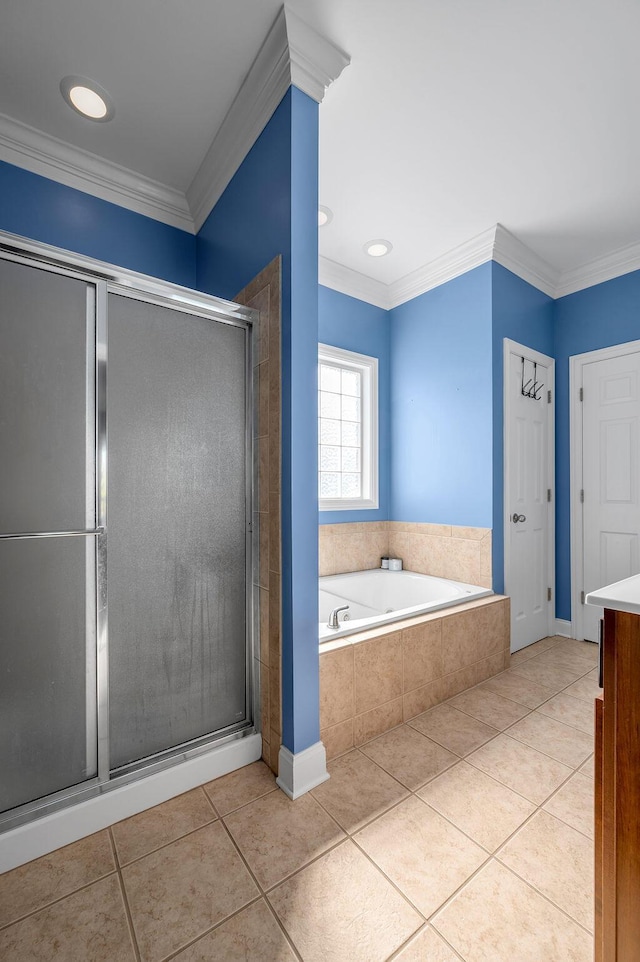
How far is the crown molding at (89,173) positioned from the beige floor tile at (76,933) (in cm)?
282

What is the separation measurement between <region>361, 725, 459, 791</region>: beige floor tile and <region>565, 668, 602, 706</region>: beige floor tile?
96cm

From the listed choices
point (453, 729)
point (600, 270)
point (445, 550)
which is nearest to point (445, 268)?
point (600, 270)

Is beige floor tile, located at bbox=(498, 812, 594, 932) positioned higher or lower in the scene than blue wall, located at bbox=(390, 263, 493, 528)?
lower

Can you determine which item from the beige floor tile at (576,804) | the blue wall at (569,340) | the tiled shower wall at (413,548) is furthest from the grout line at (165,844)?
the blue wall at (569,340)

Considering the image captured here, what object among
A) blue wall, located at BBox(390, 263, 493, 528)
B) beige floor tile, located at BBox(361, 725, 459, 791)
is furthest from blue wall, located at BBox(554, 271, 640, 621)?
beige floor tile, located at BBox(361, 725, 459, 791)

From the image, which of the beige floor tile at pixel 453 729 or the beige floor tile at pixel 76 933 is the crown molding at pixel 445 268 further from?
the beige floor tile at pixel 76 933

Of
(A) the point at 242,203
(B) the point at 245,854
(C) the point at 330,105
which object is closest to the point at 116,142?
(A) the point at 242,203

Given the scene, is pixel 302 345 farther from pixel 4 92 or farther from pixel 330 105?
pixel 4 92

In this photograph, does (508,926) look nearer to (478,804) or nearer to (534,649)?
(478,804)

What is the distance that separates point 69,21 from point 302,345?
137cm

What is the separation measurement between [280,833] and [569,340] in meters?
3.50

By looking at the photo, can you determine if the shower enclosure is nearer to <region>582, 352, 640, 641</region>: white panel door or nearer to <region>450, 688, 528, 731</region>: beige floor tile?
<region>450, 688, 528, 731</region>: beige floor tile

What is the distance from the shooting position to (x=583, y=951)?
0.99 m

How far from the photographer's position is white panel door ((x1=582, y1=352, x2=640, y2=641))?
286 cm
